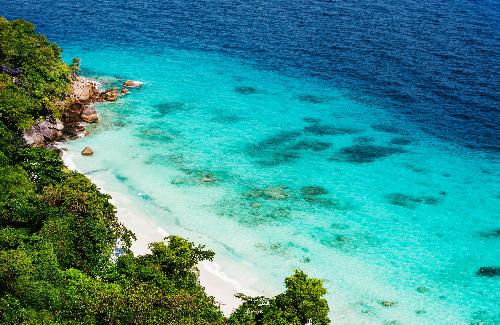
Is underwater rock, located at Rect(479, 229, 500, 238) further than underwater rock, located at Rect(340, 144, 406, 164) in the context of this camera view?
No

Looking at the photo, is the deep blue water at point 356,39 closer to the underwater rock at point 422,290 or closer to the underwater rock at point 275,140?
the underwater rock at point 275,140

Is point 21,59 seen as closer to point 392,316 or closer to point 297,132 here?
point 297,132

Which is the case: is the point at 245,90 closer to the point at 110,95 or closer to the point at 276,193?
the point at 110,95

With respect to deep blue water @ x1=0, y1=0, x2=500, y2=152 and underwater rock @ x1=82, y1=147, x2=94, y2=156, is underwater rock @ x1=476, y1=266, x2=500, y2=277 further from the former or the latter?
underwater rock @ x1=82, y1=147, x2=94, y2=156

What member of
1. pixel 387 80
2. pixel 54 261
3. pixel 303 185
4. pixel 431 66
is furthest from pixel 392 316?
pixel 431 66

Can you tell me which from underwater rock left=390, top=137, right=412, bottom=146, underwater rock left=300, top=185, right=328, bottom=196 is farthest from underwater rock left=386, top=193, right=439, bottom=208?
underwater rock left=390, top=137, right=412, bottom=146
